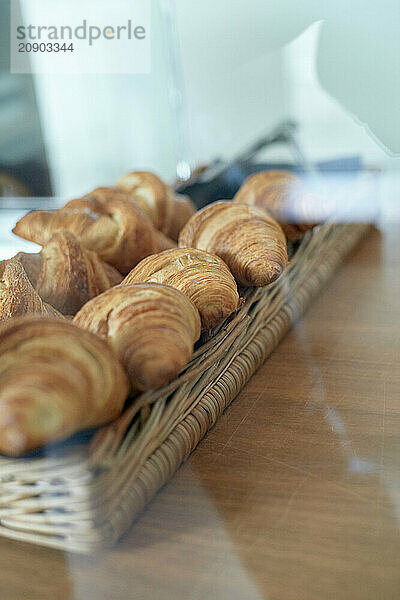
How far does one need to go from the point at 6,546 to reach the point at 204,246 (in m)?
0.31

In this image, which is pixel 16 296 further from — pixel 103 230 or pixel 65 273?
pixel 103 230

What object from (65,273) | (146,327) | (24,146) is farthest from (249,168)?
(146,327)

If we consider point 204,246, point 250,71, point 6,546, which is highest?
point 250,71

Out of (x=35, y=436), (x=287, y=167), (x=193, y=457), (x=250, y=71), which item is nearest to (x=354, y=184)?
(x=287, y=167)

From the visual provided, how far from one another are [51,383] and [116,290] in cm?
11

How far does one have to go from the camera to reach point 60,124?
0.89 metres

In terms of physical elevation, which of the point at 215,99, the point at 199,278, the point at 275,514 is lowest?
the point at 275,514

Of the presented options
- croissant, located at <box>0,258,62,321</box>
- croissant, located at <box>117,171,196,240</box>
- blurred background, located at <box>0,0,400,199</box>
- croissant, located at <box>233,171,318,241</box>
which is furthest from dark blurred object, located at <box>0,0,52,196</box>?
croissant, located at <box>0,258,62,321</box>

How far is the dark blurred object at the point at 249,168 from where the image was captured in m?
0.82

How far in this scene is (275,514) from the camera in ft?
1.29

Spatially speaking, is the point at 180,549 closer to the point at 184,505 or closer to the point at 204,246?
the point at 184,505

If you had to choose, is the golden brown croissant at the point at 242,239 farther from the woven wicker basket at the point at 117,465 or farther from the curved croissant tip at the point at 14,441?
the curved croissant tip at the point at 14,441

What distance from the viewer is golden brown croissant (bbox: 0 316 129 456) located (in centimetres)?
34

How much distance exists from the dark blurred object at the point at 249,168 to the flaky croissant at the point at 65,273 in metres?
0.30
